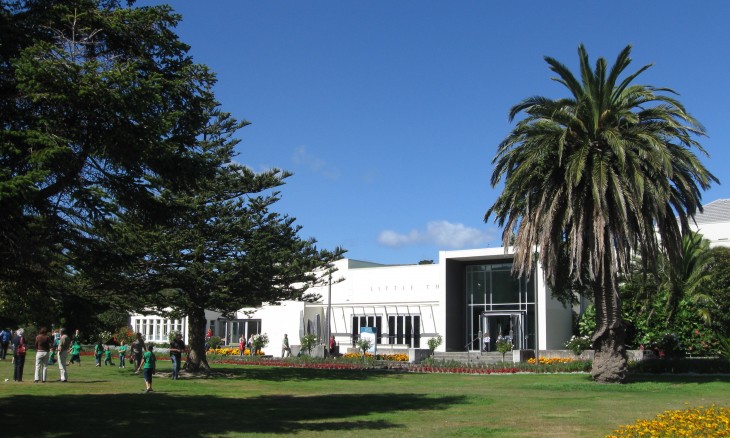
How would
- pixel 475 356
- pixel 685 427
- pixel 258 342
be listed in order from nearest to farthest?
pixel 685 427
pixel 475 356
pixel 258 342

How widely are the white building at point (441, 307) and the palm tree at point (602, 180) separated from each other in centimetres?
1853

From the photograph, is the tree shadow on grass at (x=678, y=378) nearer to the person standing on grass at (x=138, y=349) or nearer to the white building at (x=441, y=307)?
the white building at (x=441, y=307)

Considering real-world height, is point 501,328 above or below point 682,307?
below

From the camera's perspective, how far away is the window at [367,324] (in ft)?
165

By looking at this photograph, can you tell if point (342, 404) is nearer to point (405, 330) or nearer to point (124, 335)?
point (405, 330)

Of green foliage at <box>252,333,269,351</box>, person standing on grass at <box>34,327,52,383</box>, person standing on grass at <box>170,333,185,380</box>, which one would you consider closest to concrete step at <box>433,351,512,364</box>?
green foliage at <box>252,333,269,351</box>

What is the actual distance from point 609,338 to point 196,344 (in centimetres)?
1602

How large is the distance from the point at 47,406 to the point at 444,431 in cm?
911

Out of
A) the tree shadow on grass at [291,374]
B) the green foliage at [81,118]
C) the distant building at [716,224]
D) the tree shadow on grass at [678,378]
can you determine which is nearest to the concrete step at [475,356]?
the tree shadow on grass at [291,374]

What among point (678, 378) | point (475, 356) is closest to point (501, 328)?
point (475, 356)

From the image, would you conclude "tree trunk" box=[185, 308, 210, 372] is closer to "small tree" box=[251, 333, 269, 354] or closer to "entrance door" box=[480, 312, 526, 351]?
"small tree" box=[251, 333, 269, 354]

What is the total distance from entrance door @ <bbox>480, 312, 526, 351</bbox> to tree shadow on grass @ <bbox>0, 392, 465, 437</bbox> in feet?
82.9

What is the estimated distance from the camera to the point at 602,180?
73.0ft

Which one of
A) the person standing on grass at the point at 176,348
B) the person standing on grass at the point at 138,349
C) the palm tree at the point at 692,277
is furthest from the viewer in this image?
the palm tree at the point at 692,277
